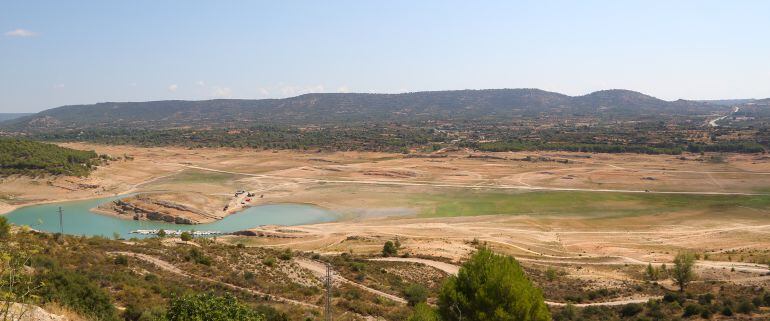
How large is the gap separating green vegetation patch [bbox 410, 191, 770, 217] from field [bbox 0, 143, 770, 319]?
0.23 metres

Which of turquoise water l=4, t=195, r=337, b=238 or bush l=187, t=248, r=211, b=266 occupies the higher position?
bush l=187, t=248, r=211, b=266

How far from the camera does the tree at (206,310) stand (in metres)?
11.7

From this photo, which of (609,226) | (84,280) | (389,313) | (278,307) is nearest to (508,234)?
(609,226)

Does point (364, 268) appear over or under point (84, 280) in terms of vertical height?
under

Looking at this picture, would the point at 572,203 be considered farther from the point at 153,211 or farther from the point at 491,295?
the point at 491,295

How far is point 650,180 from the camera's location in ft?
251

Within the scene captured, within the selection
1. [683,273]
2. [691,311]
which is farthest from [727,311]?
[683,273]

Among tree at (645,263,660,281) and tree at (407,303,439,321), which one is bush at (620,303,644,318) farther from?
tree at (407,303,439,321)

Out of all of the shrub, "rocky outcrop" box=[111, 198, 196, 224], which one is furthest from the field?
"rocky outcrop" box=[111, 198, 196, 224]

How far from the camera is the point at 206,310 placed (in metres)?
11.9

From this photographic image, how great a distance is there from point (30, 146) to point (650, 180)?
101995 mm

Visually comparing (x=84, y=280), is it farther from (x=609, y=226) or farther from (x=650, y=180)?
(x=650, y=180)

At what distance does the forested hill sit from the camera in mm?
74750

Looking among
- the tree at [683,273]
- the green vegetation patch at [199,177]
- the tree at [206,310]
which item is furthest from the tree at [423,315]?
the green vegetation patch at [199,177]
